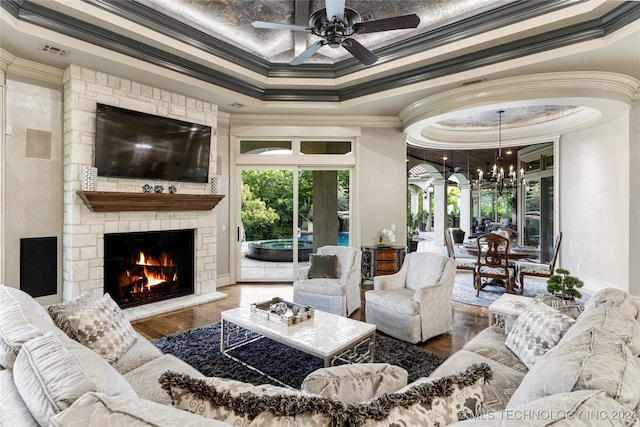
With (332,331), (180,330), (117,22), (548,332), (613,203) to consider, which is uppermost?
(117,22)

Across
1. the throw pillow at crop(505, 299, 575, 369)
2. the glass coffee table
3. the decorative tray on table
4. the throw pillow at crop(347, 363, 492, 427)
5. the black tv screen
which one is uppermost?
the black tv screen

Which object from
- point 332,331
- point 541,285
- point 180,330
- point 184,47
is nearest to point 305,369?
point 332,331

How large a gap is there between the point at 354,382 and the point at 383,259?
15.4ft

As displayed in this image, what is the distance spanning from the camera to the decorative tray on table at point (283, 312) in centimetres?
282

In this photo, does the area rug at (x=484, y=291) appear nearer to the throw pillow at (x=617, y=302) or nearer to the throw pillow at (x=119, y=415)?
the throw pillow at (x=617, y=302)

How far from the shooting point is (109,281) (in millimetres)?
4352

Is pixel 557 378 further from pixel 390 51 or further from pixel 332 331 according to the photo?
pixel 390 51

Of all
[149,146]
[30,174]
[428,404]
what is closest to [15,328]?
[428,404]

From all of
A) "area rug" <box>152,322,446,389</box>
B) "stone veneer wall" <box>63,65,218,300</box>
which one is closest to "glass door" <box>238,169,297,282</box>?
"stone veneer wall" <box>63,65,218,300</box>

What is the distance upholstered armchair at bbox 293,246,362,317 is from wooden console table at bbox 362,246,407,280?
137 cm

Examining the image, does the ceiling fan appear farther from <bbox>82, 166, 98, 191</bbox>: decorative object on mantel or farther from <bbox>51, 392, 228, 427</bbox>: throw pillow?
<bbox>51, 392, 228, 427</bbox>: throw pillow

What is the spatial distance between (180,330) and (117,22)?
133 inches

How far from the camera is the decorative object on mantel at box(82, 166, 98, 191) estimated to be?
12.8 ft

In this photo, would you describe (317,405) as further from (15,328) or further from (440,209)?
(440,209)
